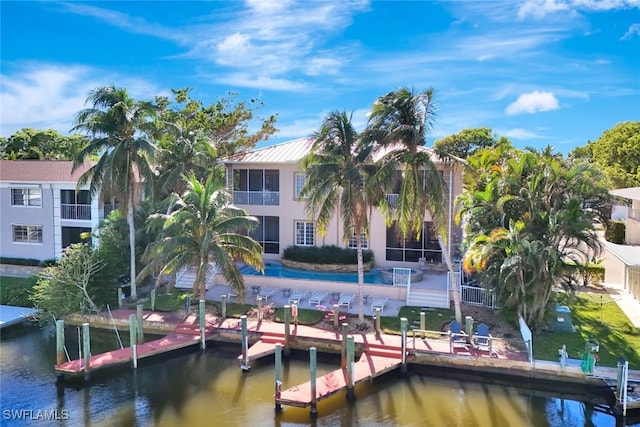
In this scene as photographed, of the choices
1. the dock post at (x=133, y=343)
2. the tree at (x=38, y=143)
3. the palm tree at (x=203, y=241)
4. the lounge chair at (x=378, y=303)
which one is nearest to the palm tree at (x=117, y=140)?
the palm tree at (x=203, y=241)

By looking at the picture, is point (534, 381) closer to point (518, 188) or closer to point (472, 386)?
point (472, 386)

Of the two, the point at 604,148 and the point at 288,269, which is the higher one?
the point at 604,148

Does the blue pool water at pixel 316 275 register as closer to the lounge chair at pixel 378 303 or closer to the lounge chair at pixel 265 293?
the lounge chair at pixel 265 293

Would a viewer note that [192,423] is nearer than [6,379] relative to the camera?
Yes

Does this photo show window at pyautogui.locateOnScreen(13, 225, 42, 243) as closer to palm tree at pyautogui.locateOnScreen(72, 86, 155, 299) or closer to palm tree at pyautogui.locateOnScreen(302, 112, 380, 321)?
palm tree at pyautogui.locateOnScreen(72, 86, 155, 299)

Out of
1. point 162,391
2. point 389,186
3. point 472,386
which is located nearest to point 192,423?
point 162,391

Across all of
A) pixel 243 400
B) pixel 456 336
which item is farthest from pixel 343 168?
pixel 243 400

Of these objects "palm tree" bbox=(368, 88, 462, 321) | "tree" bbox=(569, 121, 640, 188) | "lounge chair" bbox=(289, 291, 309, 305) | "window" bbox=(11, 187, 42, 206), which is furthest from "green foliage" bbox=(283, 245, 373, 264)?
"tree" bbox=(569, 121, 640, 188)
